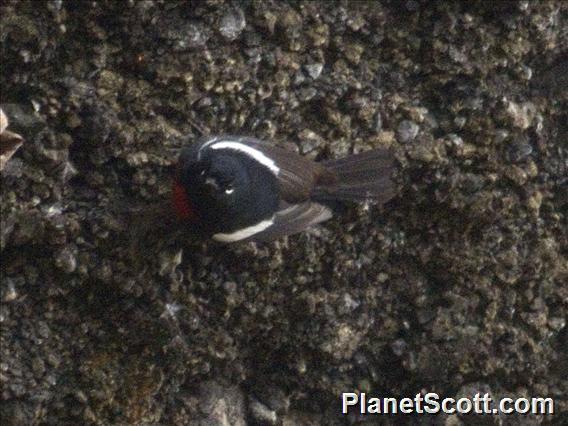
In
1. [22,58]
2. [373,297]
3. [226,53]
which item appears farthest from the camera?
[373,297]

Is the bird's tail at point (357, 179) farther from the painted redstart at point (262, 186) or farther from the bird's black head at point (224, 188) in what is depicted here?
the bird's black head at point (224, 188)

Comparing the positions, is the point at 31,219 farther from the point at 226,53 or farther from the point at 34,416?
the point at 226,53

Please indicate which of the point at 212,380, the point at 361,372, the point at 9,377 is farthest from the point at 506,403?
the point at 9,377

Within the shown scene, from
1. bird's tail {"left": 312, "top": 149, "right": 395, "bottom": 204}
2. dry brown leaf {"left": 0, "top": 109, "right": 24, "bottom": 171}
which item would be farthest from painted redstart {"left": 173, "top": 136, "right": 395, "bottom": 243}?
dry brown leaf {"left": 0, "top": 109, "right": 24, "bottom": 171}

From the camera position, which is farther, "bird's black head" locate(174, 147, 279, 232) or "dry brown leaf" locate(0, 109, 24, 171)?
"bird's black head" locate(174, 147, 279, 232)

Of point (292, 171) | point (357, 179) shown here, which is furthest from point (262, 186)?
point (357, 179)

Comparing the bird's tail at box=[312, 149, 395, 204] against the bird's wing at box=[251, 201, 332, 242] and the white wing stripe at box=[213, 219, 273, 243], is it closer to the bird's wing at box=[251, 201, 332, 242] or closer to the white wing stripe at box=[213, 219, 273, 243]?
the bird's wing at box=[251, 201, 332, 242]

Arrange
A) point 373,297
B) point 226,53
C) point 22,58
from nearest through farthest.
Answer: point 22,58 < point 226,53 < point 373,297
